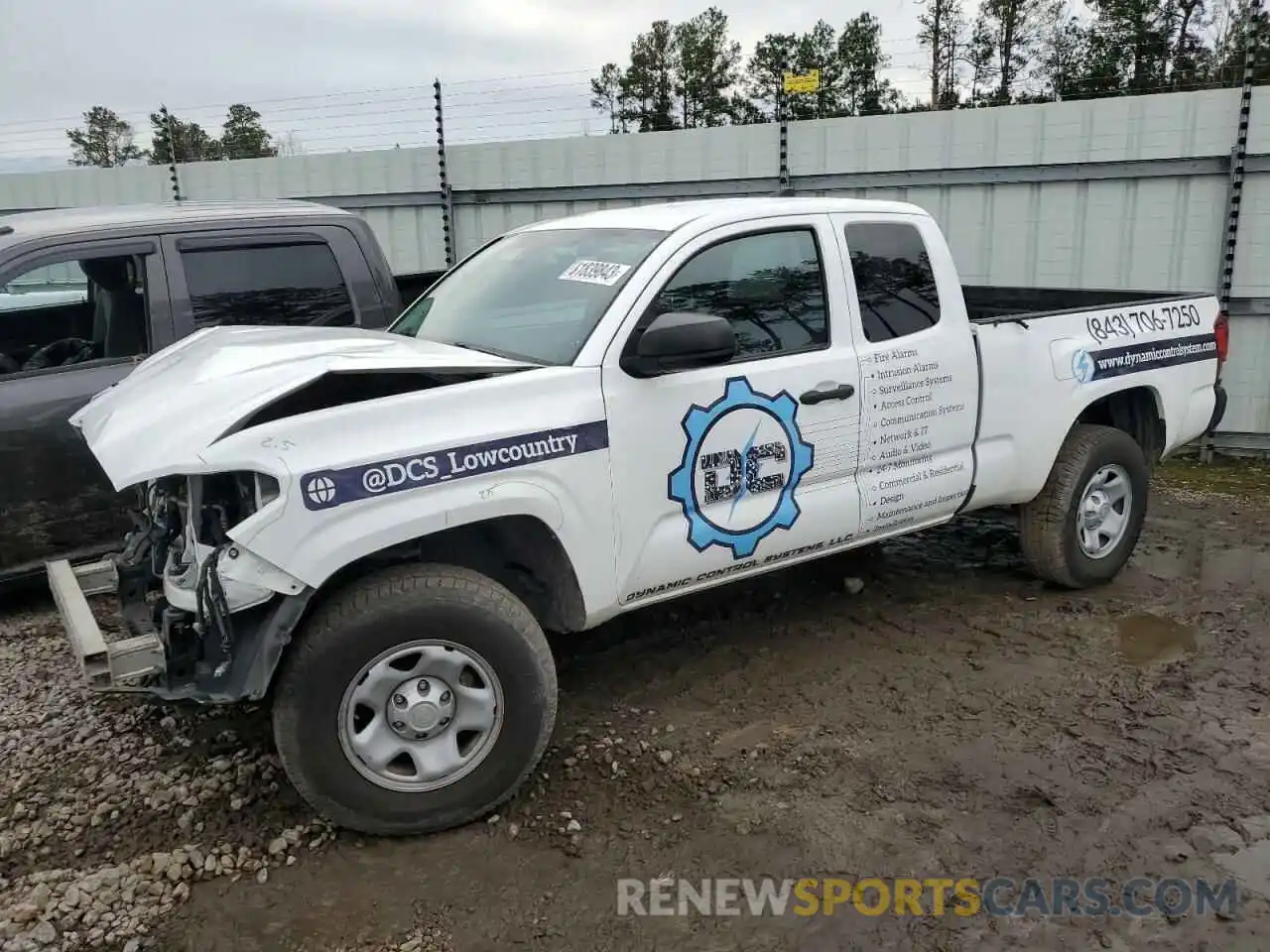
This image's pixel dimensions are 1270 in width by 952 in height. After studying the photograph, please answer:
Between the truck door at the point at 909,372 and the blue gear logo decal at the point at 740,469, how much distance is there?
0.43m

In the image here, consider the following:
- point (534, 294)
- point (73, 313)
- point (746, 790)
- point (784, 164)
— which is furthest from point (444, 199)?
point (746, 790)

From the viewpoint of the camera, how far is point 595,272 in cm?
389

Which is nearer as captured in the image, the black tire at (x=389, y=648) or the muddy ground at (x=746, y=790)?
the muddy ground at (x=746, y=790)

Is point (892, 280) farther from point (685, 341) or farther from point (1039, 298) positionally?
point (1039, 298)

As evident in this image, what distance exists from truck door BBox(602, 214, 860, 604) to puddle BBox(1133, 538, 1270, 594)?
2433 millimetres

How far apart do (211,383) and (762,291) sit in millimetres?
2063

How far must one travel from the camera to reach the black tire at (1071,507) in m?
5.04

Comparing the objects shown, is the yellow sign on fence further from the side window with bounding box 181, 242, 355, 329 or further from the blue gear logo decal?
the blue gear logo decal

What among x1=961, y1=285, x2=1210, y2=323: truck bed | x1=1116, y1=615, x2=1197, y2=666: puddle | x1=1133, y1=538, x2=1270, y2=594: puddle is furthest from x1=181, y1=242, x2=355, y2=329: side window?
x1=1133, y1=538, x2=1270, y2=594: puddle

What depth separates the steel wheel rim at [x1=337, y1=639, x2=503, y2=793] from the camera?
3.10 m

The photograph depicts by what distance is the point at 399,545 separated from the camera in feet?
10.9

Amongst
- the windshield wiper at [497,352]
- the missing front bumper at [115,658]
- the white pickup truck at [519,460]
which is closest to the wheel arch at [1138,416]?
the white pickup truck at [519,460]

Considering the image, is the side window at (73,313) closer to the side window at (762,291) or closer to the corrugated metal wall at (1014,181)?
the side window at (762,291)

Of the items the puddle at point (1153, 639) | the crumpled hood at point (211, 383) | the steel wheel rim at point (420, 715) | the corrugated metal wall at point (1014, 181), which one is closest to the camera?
the crumpled hood at point (211, 383)
